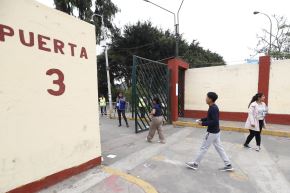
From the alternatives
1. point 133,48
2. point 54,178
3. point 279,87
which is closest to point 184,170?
point 54,178

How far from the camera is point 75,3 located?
745 inches

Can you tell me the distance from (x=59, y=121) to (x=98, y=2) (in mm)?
18353

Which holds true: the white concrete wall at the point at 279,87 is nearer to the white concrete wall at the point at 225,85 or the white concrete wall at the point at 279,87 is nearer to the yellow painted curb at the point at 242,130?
the white concrete wall at the point at 225,85

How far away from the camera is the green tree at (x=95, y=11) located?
60.8 feet

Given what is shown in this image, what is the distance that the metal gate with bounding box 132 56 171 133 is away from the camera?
9.20 meters

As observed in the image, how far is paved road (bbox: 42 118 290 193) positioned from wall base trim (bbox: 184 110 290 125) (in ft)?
6.89

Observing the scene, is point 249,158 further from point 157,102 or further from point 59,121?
point 59,121

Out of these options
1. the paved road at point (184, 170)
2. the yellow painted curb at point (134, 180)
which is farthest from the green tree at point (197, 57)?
the yellow painted curb at point (134, 180)

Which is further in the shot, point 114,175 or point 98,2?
point 98,2

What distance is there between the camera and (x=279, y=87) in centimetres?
982

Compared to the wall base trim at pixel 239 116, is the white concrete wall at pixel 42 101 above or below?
above

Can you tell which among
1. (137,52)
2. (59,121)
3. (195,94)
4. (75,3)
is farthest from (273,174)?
(137,52)

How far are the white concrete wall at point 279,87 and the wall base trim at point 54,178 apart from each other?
26.6ft

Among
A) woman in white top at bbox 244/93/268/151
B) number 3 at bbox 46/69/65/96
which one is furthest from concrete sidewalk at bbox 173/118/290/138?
number 3 at bbox 46/69/65/96
